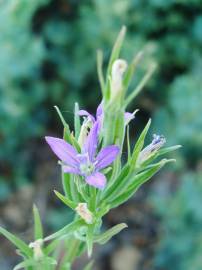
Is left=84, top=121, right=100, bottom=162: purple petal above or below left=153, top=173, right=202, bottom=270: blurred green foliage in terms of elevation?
→ below

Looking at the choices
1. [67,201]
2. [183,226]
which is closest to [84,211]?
[67,201]

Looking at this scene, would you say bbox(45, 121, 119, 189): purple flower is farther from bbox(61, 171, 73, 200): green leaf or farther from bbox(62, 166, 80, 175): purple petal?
bbox(61, 171, 73, 200): green leaf

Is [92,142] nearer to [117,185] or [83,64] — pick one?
[117,185]

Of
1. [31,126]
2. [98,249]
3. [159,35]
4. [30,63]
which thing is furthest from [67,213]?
[159,35]

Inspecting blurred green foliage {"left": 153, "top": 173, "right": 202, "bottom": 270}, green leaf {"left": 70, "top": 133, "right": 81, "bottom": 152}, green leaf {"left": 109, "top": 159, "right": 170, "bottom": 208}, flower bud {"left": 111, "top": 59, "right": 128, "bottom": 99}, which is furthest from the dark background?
flower bud {"left": 111, "top": 59, "right": 128, "bottom": 99}

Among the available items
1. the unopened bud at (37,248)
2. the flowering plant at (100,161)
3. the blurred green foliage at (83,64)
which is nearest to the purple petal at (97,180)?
the flowering plant at (100,161)

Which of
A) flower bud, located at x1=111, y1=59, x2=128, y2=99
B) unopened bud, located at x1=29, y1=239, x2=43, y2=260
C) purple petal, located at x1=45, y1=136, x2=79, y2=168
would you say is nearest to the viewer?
flower bud, located at x1=111, y1=59, x2=128, y2=99

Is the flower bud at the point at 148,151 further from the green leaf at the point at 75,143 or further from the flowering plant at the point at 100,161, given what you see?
the green leaf at the point at 75,143
